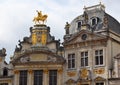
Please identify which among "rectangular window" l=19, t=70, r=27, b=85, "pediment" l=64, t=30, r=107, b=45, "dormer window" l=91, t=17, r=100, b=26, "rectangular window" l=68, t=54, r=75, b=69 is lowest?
"rectangular window" l=19, t=70, r=27, b=85

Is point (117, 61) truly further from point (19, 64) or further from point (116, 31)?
point (19, 64)

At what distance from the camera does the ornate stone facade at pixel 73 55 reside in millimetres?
41234

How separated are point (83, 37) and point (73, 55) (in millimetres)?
2550

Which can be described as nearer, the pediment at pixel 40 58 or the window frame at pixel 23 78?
the pediment at pixel 40 58

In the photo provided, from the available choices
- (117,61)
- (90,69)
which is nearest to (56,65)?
(90,69)

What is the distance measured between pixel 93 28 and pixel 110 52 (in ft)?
12.5

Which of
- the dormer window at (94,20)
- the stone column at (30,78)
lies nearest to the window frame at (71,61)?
the dormer window at (94,20)

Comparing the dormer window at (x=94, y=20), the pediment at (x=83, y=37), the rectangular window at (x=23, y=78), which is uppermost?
the dormer window at (x=94, y=20)

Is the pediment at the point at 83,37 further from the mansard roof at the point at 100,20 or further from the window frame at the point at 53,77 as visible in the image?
the window frame at the point at 53,77

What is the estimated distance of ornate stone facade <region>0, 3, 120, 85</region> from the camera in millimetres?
41234

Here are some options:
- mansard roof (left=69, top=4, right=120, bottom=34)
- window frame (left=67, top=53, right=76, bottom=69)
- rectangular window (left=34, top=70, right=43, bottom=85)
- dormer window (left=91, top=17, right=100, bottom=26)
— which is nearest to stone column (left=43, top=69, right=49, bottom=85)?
rectangular window (left=34, top=70, right=43, bottom=85)

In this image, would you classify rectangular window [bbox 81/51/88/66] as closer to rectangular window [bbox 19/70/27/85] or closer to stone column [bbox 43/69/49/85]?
stone column [bbox 43/69/49/85]

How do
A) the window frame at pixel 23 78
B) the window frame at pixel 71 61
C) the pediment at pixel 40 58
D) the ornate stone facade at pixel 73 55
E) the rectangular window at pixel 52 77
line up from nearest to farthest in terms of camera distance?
the ornate stone facade at pixel 73 55, the window frame at pixel 71 61, the rectangular window at pixel 52 77, the pediment at pixel 40 58, the window frame at pixel 23 78

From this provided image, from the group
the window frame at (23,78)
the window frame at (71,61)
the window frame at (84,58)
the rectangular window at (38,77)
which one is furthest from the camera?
the window frame at (23,78)
